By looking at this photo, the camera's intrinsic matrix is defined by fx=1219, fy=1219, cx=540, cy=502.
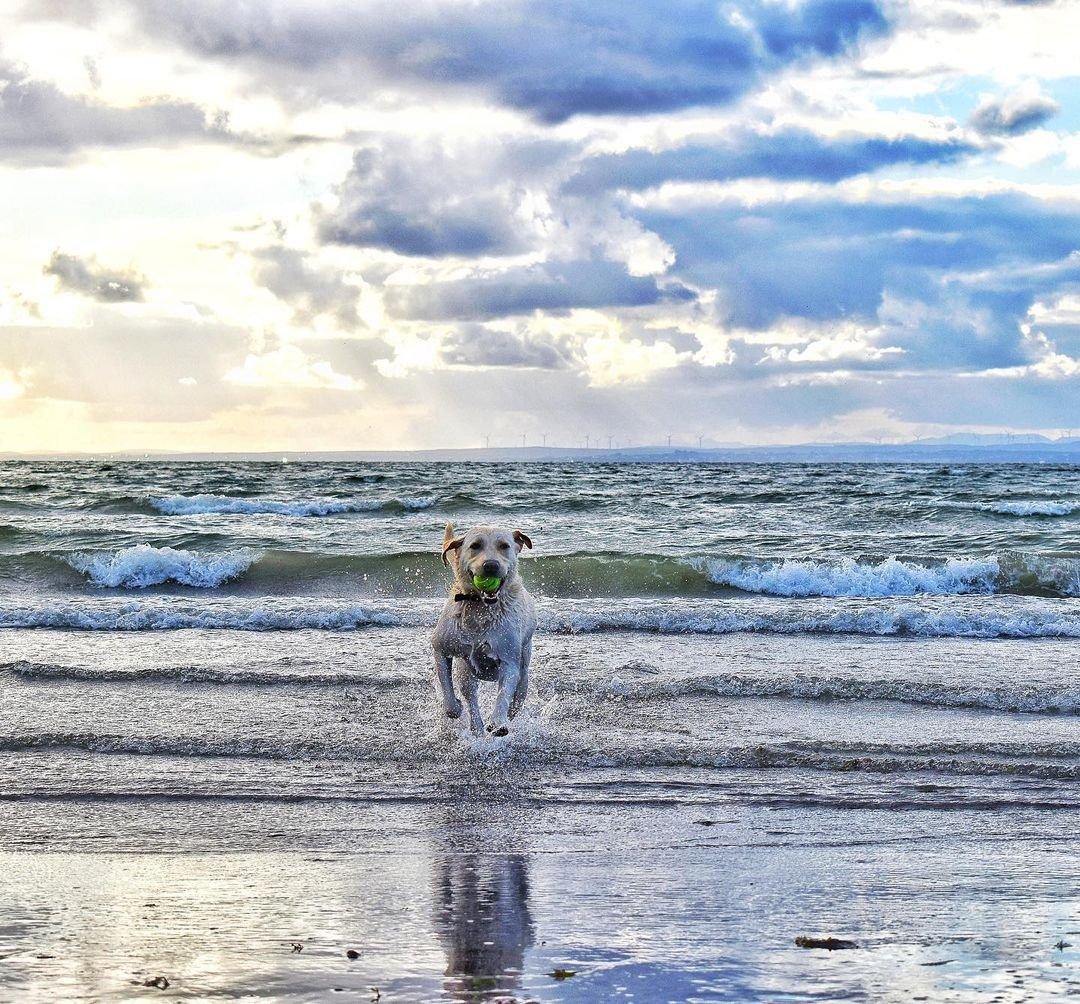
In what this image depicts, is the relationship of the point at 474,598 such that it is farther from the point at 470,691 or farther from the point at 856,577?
the point at 856,577

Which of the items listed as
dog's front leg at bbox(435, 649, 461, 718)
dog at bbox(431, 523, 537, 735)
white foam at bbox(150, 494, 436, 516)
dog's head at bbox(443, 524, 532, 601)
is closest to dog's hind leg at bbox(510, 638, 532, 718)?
dog at bbox(431, 523, 537, 735)

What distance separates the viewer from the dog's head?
27.8ft

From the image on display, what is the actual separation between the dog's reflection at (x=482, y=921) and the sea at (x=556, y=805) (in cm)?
2

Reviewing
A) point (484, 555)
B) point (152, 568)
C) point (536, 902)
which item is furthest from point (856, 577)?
point (536, 902)

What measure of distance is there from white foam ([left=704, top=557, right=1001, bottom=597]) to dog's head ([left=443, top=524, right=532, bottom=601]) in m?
13.2

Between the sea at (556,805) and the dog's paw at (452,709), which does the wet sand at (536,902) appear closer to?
the sea at (556,805)

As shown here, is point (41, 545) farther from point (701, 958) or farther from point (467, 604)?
point (701, 958)

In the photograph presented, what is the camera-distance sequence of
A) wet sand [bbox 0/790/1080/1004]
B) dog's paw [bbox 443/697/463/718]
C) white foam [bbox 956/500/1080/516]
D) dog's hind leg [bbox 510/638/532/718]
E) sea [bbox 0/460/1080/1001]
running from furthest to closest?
white foam [bbox 956/500/1080/516], dog's hind leg [bbox 510/638/532/718], dog's paw [bbox 443/697/463/718], sea [bbox 0/460/1080/1001], wet sand [bbox 0/790/1080/1004]

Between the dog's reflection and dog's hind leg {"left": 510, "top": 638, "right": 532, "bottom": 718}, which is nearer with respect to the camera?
the dog's reflection

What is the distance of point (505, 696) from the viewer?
8.55 m

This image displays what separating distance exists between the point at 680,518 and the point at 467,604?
26698mm

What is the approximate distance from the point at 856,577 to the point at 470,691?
14120 mm

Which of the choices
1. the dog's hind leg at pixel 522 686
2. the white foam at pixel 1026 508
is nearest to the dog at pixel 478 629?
the dog's hind leg at pixel 522 686

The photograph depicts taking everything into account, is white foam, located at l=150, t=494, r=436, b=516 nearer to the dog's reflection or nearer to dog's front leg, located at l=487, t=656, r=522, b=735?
dog's front leg, located at l=487, t=656, r=522, b=735
